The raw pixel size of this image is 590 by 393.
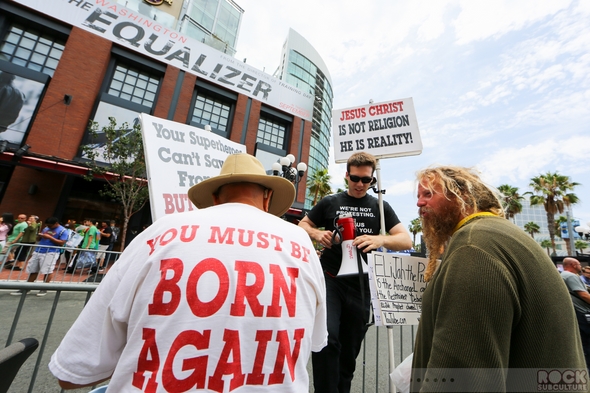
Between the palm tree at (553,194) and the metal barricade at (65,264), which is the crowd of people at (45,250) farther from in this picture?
the palm tree at (553,194)

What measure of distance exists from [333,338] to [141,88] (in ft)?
64.0

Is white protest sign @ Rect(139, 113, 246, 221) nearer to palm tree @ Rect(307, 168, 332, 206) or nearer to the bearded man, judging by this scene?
the bearded man

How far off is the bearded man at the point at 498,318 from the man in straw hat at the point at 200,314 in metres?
0.58

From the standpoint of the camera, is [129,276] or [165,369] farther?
[129,276]

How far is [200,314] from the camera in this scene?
3.34 ft

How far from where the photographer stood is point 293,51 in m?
38.6

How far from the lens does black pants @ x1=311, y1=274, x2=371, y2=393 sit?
2.15m

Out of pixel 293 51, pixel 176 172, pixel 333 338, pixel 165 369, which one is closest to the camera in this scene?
pixel 165 369

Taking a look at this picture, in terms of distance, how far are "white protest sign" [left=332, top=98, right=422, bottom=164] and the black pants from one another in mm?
1505

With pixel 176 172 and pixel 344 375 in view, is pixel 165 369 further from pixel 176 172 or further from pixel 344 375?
pixel 176 172

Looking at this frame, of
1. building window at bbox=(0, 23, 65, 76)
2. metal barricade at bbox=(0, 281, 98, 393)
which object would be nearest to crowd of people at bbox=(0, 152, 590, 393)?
metal barricade at bbox=(0, 281, 98, 393)

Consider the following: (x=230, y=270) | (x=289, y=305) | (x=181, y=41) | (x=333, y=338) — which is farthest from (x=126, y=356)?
(x=181, y=41)

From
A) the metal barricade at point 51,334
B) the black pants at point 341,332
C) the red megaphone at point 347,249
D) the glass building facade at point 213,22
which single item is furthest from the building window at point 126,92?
the black pants at point 341,332

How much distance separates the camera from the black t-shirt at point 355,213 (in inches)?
107
